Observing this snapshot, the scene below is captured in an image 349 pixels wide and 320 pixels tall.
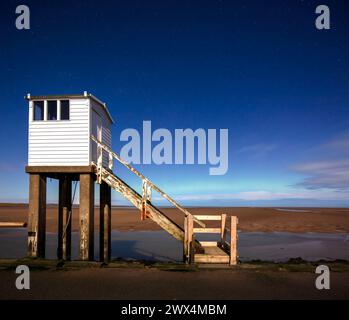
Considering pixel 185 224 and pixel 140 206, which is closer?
pixel 185 224

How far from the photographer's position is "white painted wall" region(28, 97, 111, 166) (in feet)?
38.2

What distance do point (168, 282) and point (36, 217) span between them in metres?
5.89

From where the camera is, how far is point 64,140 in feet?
38.4

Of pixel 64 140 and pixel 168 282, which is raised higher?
pixel 64 140

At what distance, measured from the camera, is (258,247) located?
2036 centimetres

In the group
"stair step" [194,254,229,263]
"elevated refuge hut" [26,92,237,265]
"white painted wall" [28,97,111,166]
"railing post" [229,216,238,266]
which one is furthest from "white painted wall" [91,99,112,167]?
"railing post" [229,216,238,266]

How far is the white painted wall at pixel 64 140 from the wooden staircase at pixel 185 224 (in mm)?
488

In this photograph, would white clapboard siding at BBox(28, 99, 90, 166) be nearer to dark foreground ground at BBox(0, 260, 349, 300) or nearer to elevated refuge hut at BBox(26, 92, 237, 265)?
elevated refuge hut at BBox(26, 92, 237, 265)

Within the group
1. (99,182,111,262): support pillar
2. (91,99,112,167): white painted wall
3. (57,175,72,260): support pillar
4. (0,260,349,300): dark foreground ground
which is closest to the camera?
(0,260,349,300): dark foreground ground

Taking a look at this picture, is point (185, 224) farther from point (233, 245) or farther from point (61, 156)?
point (61, 156)

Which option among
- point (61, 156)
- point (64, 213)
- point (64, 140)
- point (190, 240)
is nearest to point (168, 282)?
point (190, 240)

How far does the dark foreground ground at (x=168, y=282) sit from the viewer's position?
741cm
